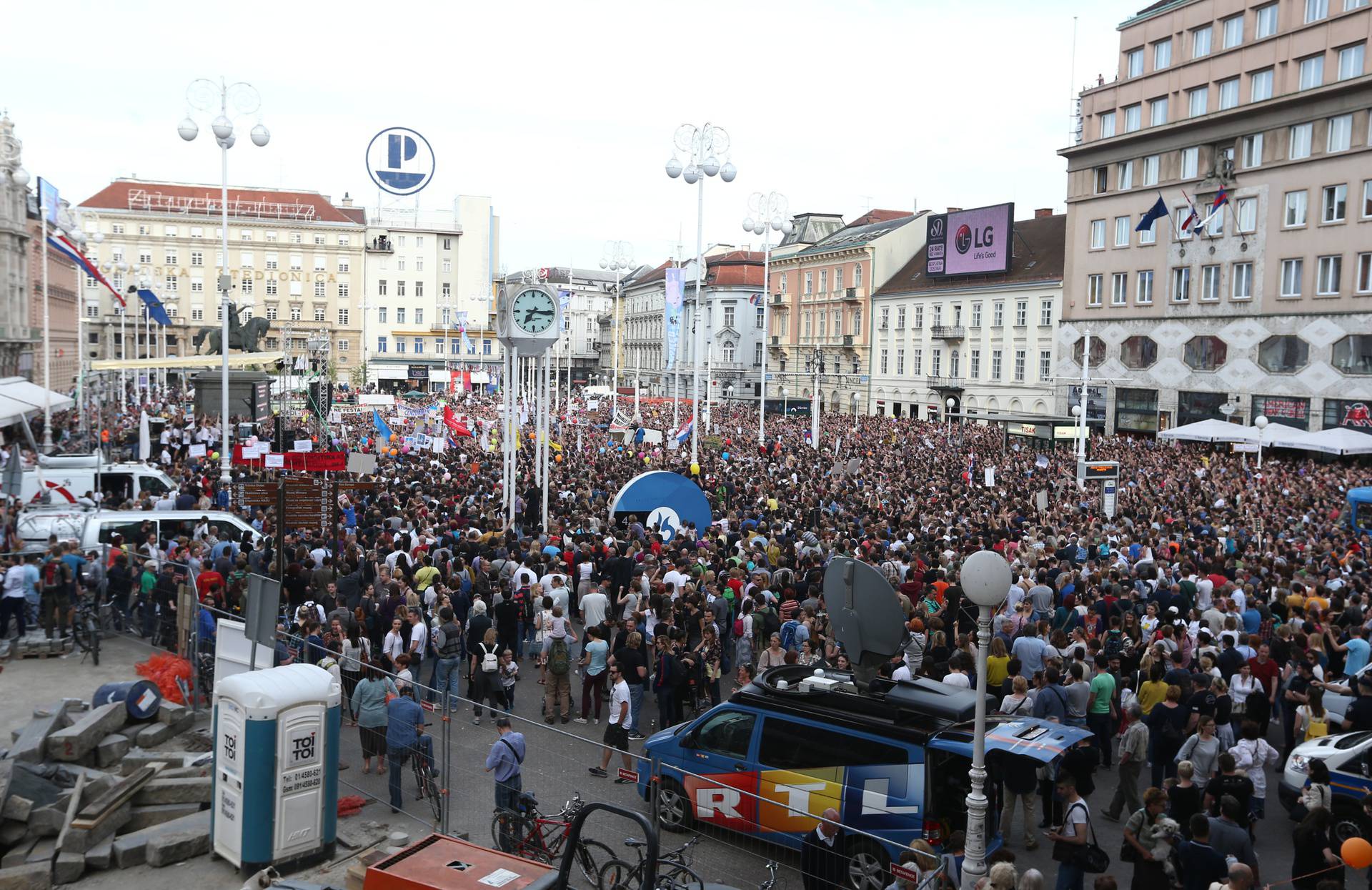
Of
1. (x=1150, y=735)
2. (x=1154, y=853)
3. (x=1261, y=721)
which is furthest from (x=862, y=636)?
(x=1261, y=721)

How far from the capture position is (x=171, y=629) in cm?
1408

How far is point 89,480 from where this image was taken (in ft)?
75.5

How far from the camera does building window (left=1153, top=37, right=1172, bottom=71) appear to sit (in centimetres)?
5081

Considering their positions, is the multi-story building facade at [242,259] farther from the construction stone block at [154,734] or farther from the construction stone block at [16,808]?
the construction stone block at [16,808]

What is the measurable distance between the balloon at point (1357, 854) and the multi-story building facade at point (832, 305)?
62.6 meters

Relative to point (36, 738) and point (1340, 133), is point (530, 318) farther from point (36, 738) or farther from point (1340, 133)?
point (1340, 133)

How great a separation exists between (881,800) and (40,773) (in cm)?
703

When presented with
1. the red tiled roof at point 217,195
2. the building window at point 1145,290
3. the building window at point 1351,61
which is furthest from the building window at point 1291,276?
the red tiled roof at point 217,195

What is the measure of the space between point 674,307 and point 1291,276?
26.8 meters

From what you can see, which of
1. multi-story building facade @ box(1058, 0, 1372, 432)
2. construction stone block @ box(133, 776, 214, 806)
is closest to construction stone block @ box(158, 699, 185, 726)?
construction stone block @ box(133, 776, 214, 806)

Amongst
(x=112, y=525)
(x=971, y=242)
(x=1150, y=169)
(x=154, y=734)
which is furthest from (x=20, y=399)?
(x=971, y=242)

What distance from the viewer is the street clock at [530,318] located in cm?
2169

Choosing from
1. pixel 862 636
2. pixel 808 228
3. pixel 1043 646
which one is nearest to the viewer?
pixel 862 636

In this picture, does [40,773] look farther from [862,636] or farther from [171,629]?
[862,636]
